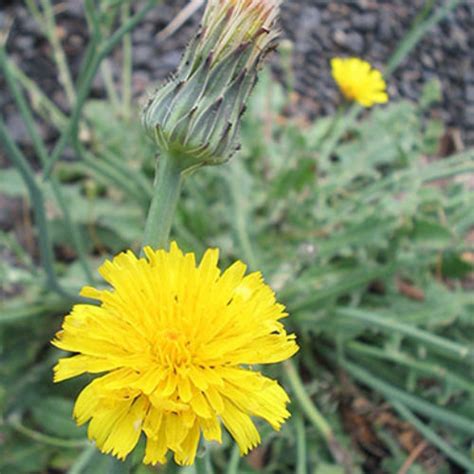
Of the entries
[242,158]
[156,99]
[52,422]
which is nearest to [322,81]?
[242,158]

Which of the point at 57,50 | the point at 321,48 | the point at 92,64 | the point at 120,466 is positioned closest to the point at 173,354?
the point at 120,466

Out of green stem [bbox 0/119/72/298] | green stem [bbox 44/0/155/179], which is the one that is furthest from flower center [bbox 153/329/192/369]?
green stem [bbox 44/0/155/179]

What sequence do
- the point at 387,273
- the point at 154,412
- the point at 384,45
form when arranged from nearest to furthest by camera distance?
the point at 154,412
the point at 387,273
the point at 384,45

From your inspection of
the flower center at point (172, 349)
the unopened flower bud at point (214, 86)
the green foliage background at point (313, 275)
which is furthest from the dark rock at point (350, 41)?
the flower center at point (172, 349)

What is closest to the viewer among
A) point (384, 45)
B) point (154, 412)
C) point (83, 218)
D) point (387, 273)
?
point (154, 412)

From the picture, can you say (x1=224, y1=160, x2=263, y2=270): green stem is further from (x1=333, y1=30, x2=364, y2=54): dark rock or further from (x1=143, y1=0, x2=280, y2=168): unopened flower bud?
(x1=333, y1=30, x2=364, y2=54): dark rock

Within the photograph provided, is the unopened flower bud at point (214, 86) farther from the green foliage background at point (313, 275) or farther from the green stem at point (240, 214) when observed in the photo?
the green stem at point (240, 214)

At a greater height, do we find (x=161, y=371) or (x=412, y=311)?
(x=161, y=371)

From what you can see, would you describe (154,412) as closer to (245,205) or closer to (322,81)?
(245,205)
